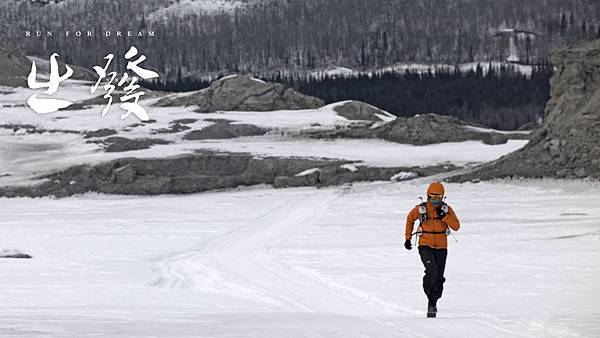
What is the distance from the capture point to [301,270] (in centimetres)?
1620

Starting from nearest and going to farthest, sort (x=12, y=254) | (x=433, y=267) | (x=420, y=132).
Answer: (x=433, y=267) < (x=12, y=254) < (x=420, y=132)

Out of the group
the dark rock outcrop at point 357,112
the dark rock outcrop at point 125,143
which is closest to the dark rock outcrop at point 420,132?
the dark rock outcrop at point 357,112

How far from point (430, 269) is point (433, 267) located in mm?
44

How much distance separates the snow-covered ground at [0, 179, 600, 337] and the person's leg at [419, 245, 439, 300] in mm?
318

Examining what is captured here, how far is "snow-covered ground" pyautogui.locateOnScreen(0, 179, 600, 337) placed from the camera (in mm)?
9023

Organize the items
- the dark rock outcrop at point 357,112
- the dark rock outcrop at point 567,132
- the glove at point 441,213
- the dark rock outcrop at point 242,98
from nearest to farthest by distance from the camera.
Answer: the glove at point 441,213, the dark rock outcrop at point 567,132, the dark rock outcrop at point 357,112, the dark rock outcrop at point 242,98

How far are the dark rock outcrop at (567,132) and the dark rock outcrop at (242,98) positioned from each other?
22.3 m

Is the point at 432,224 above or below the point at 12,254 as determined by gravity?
above

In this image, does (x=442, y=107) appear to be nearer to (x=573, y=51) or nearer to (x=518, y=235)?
(x=573, y=51)

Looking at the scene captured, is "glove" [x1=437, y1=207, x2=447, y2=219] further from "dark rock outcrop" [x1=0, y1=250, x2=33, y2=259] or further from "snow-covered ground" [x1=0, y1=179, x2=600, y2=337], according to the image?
"dark rock outcrop" [x1=0, y1=250, x2=33, y2=259]

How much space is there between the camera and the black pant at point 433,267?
10.1 metres

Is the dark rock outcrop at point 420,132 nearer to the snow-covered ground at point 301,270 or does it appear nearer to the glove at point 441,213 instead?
the snow-covered ground at point 301,270

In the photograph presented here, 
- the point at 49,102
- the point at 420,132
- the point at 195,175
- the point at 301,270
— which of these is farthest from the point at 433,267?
the point at 49,102

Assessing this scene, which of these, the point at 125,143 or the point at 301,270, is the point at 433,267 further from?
the point at 125,143
